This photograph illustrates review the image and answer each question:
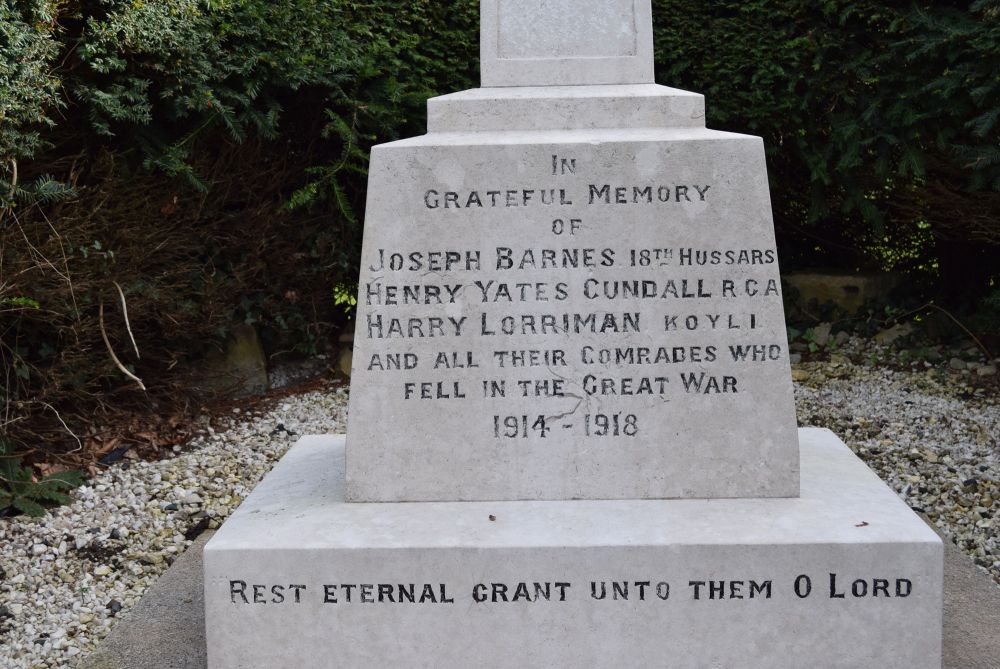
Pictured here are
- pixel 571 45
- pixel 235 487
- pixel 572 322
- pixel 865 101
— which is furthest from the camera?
pixel 865 101

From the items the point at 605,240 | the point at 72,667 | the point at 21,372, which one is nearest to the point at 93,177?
the point at 21,372

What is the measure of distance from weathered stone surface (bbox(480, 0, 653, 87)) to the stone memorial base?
1496mm

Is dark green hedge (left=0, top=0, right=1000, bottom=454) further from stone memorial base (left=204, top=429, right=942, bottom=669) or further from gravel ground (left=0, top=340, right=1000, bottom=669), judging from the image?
stone memorial base (left=204, top=429, right=942, bottom=669)

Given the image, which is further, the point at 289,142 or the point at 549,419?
the point at 289,142

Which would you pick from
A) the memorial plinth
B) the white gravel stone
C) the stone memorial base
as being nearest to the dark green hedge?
the white gravel stone

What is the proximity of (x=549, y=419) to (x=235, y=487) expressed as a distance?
2.75 metres

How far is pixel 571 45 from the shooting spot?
132 inches

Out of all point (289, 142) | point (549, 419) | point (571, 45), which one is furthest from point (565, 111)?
point (289, 142)

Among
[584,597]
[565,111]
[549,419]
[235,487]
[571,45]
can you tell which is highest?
[571,45]

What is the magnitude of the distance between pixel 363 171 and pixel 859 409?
3.47 m

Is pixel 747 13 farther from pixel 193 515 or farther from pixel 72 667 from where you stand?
pixel 72 667

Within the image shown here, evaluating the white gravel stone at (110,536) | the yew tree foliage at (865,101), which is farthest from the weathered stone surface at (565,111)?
the yew tree foliage at (865,101)

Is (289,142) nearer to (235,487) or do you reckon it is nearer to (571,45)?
(235,487)

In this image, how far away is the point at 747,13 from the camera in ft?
23.1
